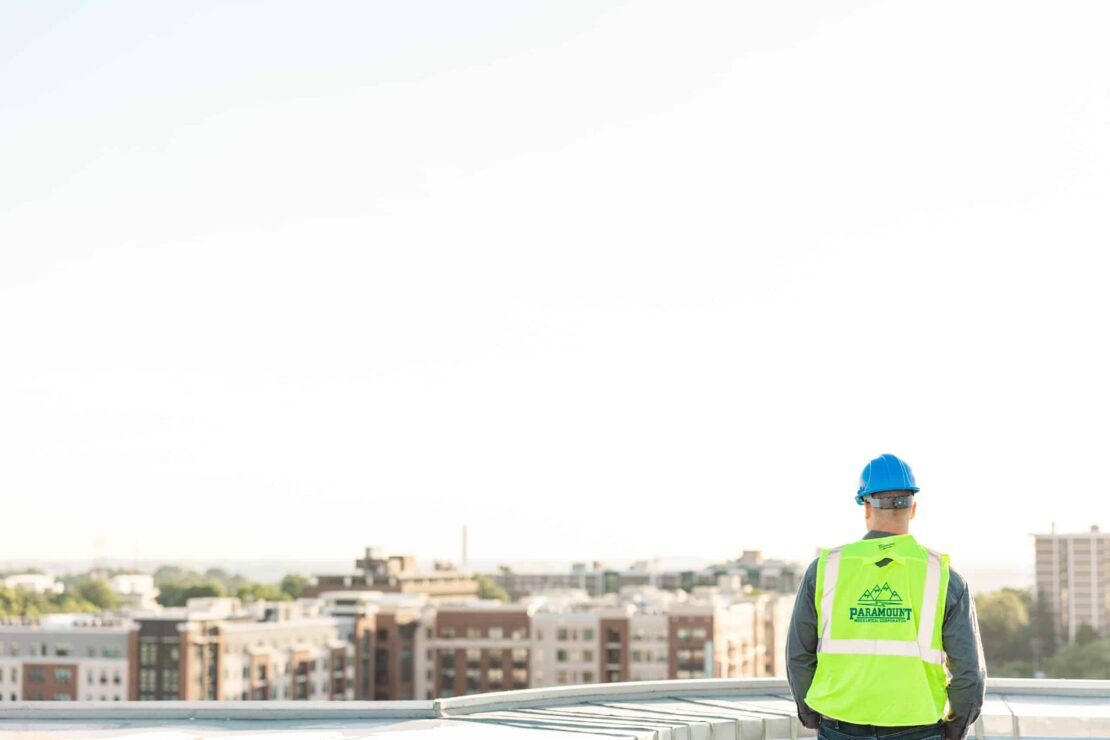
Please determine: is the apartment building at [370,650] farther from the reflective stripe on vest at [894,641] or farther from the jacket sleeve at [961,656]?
the jacket sleeve at [961,656]

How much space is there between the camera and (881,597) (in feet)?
15.5

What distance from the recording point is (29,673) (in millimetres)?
75875

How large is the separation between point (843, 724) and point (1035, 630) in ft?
335

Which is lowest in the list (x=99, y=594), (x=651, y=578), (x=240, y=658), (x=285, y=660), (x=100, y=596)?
(x=100, y=596)

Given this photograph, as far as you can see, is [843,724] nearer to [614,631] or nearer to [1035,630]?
[614,631]

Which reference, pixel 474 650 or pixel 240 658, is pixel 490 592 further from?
pixel 240 658

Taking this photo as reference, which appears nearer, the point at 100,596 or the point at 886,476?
the point at 886,476

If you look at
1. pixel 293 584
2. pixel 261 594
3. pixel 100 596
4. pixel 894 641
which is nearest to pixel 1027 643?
pixel 261 594

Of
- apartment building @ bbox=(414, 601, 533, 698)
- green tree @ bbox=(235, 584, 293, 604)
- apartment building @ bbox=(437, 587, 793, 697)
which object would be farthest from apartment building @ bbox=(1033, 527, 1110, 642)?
green tree @ bbox=(235, 584, 293, 604)

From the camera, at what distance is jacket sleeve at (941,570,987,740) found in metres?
4.68

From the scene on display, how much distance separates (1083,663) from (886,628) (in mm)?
83789

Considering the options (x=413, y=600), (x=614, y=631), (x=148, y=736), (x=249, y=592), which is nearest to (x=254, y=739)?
(x=148, y=736)

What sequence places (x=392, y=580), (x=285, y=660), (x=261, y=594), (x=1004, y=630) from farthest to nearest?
(x=261, y=594), (x=392, y=580), (x=1004, y=630), (x=285, y=660)

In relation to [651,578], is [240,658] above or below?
above
